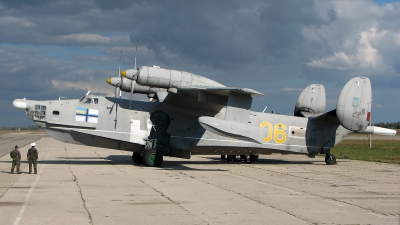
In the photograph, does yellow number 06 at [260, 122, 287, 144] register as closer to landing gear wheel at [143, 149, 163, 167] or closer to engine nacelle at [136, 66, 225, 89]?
engine nacelle at [136, 66, 225, 89]

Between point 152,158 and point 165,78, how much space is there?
3813mm

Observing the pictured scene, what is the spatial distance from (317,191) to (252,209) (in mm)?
4188

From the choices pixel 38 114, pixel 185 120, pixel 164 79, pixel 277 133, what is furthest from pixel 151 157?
pixel 277 133

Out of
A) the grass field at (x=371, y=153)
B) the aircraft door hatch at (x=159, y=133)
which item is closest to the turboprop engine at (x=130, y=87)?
the aircraft door hatch at (x=159, y=133)

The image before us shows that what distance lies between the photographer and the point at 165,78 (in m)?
19.7

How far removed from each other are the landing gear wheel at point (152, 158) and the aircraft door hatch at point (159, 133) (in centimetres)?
34

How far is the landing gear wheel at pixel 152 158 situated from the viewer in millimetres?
20922

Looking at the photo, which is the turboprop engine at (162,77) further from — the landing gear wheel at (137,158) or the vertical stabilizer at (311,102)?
the vertical stabilizer at (311,102)

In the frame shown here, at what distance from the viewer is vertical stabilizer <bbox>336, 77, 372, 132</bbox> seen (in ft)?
75.2

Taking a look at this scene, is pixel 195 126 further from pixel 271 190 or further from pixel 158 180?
pixel 271 190

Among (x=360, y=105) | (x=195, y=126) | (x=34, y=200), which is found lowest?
(x=34, y=200)

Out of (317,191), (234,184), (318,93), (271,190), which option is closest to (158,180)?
(234,184)

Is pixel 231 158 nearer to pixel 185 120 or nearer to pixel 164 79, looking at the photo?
pixel 185 120

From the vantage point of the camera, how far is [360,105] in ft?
75.5
